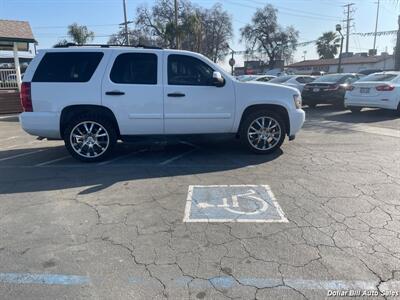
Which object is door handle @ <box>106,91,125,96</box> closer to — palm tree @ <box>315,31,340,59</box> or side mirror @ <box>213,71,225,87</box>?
side mirror @ <box>213,71,225,87</box>

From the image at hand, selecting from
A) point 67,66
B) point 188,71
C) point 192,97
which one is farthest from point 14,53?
point 192,97

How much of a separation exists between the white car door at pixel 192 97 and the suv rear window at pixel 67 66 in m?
1.35

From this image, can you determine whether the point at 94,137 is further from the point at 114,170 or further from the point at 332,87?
the point at 332,87

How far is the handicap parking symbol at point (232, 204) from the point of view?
4.01 metres

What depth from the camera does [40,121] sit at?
615cm

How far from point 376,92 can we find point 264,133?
23.6 ft

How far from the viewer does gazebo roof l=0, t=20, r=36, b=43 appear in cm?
1580

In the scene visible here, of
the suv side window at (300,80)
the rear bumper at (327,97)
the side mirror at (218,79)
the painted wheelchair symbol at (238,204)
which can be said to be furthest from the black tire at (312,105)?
the painted wheelchair symbol at (238,204)

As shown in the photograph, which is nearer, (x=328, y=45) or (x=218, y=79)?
(x=218, y=79)

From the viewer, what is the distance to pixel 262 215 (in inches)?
160

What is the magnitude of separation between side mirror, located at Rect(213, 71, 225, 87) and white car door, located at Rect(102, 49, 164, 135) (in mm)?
973

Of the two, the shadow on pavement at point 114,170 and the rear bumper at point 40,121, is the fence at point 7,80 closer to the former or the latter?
the shadow on pavement at point 114,170

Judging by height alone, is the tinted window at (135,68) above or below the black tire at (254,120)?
above

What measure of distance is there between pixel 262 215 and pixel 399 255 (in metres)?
1.43
